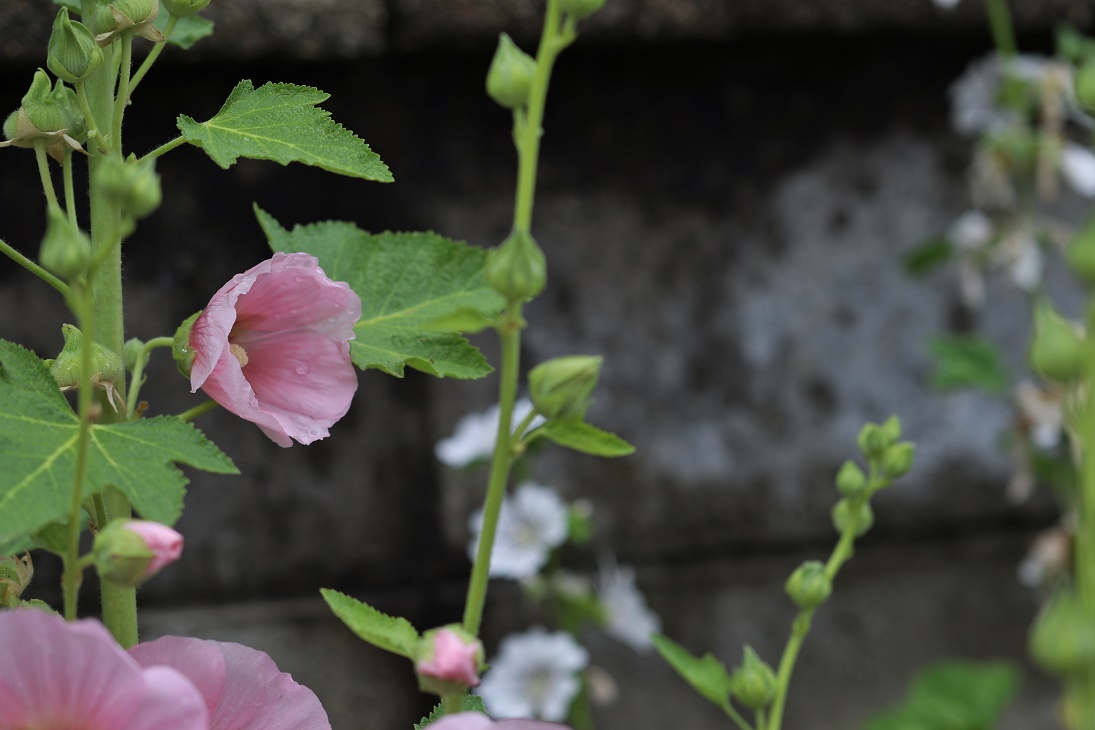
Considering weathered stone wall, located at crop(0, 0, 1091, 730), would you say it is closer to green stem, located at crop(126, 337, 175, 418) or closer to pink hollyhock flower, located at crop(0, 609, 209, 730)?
green stem, located at crop(126, 337, 175, 418)

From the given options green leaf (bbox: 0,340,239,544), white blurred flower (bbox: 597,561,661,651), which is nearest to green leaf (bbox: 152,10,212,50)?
green leaf (bbox: 0,340,239,544)

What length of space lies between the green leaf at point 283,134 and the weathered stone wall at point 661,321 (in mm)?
701

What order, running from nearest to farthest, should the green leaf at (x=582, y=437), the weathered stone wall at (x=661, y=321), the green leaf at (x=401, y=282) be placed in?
the green leaf at (x=582, y=437) → the green leaf at (x=401, y=282) → the weathered stone wall at (x=661, y=321)

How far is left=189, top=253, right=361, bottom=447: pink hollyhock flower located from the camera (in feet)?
1.09

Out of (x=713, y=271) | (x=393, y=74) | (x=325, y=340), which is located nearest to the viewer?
(x=325, y=340)

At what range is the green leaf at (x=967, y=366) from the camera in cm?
117

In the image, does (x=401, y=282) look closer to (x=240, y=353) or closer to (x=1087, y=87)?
(x=240, y=353)

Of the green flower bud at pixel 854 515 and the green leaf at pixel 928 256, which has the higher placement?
the green flower bud at pixel 854 515

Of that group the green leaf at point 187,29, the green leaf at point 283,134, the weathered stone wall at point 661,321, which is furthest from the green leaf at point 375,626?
the weathered stone wall at point 661,321

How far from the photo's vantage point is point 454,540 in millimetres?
1221

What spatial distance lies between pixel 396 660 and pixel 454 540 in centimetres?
13

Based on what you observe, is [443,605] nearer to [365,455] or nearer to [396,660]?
[396,660]

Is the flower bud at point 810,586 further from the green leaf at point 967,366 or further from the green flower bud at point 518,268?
the green leaf at point 967,366

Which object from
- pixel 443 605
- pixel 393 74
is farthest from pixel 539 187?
pixel 443 605
